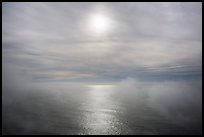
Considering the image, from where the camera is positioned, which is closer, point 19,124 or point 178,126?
point 19,124

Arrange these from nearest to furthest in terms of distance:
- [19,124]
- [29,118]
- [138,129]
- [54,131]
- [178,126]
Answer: [54,131]
[138,129]
[19,124]
[178,126]
[29,118]

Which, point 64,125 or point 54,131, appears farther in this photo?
point 64,125

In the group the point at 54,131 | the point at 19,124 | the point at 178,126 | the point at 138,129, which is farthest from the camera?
the point at 178,126

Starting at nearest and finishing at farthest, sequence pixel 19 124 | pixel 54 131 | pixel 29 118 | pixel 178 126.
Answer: pixel 54 131
pixel 19 124
pixel 178 126
pixel 29 118

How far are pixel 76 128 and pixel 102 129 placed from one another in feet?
80.9

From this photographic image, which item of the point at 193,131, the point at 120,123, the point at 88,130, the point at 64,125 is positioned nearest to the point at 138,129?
the point at 120,123

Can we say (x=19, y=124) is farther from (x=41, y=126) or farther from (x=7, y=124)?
(x=41, y=126)

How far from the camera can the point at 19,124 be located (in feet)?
527

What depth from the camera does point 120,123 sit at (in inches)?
6796

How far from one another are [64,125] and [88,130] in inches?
1070

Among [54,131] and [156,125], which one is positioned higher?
[54,131]

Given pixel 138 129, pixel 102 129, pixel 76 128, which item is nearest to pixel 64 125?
pixel 76 128

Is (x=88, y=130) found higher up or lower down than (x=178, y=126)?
higher up

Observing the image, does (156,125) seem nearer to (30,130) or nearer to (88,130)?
(88,130)
